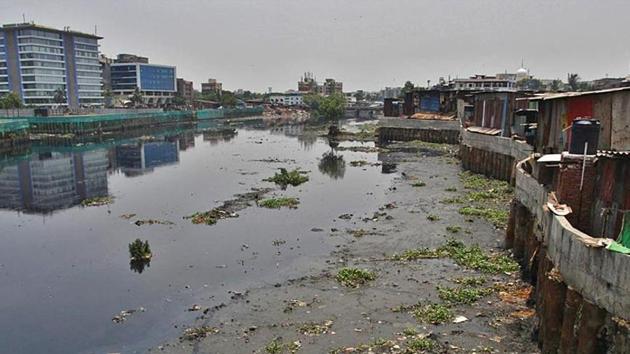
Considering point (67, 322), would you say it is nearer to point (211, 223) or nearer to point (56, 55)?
point (211, 223)

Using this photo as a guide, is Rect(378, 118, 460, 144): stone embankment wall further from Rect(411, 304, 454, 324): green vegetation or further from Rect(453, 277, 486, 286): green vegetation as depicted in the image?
Rect(411, 304, 454, 324): green vegetation

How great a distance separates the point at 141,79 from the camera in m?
163

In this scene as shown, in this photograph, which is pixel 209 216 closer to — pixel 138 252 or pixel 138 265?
pixel 138 252

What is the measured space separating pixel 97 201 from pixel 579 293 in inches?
1165

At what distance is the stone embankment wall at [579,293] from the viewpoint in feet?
28.2

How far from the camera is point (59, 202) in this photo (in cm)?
3181

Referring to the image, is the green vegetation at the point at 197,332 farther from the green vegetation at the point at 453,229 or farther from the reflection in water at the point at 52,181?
the reflection in water at the point at 52,181

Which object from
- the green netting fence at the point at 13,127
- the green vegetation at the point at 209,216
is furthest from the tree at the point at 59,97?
the green vegetation at the point at 209,216

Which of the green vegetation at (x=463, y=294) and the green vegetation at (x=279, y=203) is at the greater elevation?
the green vegetation at (x=463, y=294)

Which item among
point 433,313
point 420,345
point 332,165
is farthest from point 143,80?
point 420,345

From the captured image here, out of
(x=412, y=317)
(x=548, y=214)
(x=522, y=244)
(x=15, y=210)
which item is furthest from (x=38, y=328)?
(x=15, y=210)

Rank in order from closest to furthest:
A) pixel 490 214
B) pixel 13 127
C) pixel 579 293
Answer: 1. pixel 579 293
2. pixel 490 214
3. pixel 13 127

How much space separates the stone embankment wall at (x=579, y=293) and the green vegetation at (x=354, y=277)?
19.3 feet

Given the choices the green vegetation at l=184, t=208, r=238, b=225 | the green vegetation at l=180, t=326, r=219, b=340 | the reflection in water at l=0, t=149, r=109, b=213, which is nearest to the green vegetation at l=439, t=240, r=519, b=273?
the green vegetation at l=180, t=326, r=219, b=340
